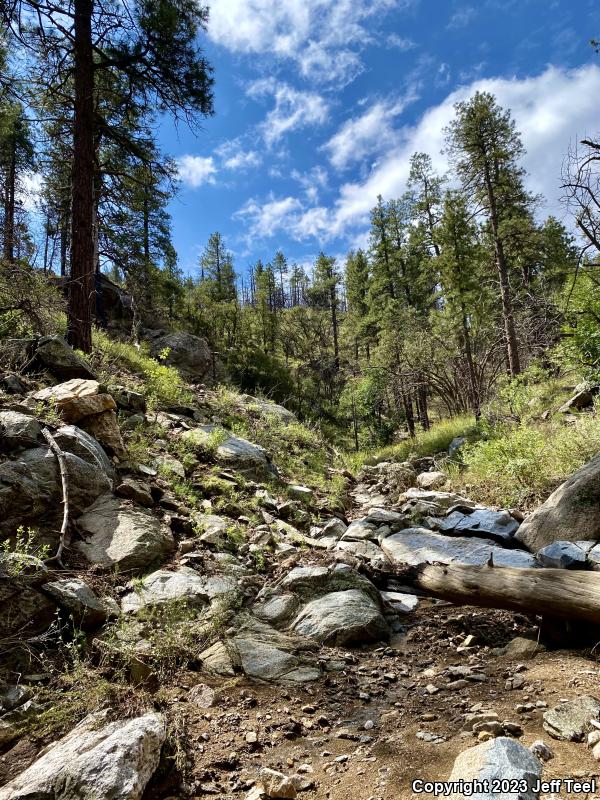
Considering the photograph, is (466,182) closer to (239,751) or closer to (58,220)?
(58,220)

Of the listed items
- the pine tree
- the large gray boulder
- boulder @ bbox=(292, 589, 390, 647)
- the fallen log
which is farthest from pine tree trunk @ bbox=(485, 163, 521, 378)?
boulder @ bbox=(292, 589, 390, 647)

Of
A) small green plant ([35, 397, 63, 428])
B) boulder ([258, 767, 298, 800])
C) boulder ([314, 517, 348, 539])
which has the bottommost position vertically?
boulder ([258, 767, 298, 800])

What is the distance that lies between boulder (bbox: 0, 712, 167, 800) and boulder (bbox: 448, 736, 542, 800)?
1.37 metres

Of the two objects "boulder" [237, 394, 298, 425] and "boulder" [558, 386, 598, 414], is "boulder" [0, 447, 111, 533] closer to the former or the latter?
"boulder" [237, 394, 298, 425]

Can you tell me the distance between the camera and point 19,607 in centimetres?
315

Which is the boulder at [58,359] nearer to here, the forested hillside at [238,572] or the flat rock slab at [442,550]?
the forested hillside at [238,572]

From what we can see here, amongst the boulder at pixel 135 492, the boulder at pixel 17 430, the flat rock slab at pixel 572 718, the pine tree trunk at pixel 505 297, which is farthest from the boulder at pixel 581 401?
the boulder at pixel 17 430

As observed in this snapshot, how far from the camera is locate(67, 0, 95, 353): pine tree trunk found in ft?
26.8

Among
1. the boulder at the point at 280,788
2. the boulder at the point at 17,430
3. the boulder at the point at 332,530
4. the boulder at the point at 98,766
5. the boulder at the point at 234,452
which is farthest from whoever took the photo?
the boulder at the point at 234,452

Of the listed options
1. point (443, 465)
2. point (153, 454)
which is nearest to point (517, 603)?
point (153, 454)

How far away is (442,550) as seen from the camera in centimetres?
565

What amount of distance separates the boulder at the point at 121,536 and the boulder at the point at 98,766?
2020 mm

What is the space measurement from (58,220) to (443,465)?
14.7 m

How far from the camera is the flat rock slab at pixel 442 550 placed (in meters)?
5.06
